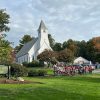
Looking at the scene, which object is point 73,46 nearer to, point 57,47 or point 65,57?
point 57,47

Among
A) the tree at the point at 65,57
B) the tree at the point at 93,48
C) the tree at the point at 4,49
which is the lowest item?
the tree at the point at 4,49

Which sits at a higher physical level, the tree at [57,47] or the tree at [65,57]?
the tree at [57,47]

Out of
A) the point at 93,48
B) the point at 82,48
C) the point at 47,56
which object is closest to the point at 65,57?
the point at 47,56

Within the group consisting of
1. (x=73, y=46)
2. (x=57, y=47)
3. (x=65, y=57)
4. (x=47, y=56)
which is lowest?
(x=65, y=57)

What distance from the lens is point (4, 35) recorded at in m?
48.6

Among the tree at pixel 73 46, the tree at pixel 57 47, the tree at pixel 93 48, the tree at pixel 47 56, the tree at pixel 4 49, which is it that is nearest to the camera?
the tree at pixel 4 49

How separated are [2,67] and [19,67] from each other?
14.2 ft

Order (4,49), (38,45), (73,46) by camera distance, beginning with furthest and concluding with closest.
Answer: (73,46) → (38,45) → (4,49)

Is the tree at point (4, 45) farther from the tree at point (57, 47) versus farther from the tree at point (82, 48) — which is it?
the tree at point (57, 47)

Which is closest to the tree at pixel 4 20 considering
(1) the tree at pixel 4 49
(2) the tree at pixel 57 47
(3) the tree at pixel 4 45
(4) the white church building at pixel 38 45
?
(3) the tree at pixel 4 45

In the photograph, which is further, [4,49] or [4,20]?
[4,20]

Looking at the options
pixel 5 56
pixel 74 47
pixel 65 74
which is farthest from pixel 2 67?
pixel 74 47

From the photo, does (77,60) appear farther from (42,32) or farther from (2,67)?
(2,67)

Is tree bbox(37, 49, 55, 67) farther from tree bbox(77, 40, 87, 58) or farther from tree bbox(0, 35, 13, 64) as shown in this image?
tree bbox(0, 35, 13, 64)
